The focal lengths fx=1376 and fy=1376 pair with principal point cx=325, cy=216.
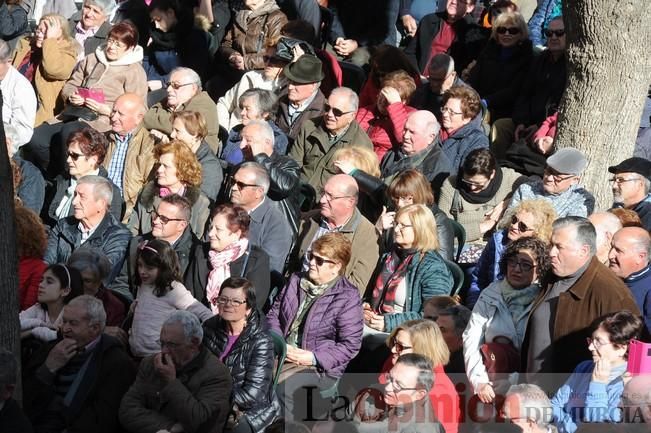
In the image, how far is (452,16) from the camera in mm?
12469

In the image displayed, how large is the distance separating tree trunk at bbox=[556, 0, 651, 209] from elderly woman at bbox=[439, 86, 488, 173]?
65 cm

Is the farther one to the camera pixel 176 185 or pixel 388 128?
pixel 388 128

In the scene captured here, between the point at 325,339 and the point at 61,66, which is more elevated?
the point at 61,66

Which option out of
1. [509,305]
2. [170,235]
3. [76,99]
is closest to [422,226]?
[509,305]

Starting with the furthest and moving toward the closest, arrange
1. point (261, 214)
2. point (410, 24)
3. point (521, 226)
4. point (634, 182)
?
point (410, 24) < point (261, 214) < point (634, 182) < point (521, 226)

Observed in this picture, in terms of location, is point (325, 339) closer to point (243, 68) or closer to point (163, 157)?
point (163, 157)

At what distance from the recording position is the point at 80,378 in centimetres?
745

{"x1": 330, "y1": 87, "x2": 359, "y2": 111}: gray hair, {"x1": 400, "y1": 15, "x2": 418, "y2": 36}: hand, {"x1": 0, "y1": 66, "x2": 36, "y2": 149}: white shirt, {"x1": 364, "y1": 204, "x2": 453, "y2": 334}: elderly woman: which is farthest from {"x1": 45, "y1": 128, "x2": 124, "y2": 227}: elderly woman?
{"x1": 400, "y1": 15, "x2": 418, "y2": 36}: hand

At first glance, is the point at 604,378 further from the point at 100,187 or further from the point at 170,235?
the point at 100,187

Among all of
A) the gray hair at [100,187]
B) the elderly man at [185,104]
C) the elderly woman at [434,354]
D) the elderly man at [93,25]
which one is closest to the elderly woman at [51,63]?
the elderly man at [93,25]

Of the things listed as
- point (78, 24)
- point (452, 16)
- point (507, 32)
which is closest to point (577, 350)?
point (507, 32)

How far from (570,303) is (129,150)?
14.3ft

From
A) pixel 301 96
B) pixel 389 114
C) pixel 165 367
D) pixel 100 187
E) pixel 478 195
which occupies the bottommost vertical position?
pixel 165 367

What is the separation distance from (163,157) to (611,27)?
10.7 ft
